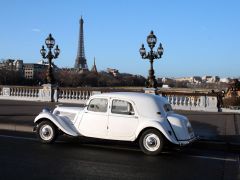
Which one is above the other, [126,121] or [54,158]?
[126,121]

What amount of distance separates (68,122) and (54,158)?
2.10 meters

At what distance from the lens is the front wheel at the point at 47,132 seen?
12.0m

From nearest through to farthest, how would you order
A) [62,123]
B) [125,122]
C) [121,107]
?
[125,122], [121,107], [62,123]

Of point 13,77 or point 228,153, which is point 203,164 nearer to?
point 228,153

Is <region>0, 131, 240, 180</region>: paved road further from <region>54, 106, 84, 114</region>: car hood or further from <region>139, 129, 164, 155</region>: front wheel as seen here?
<region>54, 106, 84, 114</region>: car hood

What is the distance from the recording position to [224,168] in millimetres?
9453

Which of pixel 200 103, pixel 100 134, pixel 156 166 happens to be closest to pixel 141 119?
pixel 100 134

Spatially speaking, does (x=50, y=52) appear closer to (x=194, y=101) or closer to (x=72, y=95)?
Result: (x=72, y=95)

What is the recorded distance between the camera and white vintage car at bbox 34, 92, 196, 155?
35.4 ft

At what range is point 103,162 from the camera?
9.59 meters

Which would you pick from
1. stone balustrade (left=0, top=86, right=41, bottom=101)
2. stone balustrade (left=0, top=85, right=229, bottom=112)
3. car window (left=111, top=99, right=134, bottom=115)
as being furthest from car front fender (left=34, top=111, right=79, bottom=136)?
stone balustrade (left=0, top=86, right=41, bottom=101)

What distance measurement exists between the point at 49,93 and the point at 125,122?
82.7 feet

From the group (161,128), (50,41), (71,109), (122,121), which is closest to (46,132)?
(71,109)

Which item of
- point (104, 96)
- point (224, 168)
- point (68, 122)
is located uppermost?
point (104, 96)
